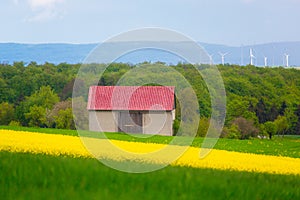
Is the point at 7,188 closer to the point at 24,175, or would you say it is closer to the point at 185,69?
the point at 24,175

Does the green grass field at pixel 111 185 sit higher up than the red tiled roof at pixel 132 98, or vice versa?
the red tiled roof at pixel 132 98

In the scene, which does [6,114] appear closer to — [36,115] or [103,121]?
[36,115]

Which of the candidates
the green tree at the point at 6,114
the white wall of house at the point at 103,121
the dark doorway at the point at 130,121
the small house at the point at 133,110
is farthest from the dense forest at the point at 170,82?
the white wall of house at the point at 103,121

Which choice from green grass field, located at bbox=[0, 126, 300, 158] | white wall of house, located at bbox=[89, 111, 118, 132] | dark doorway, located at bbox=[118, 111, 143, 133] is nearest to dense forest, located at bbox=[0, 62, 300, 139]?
dark doorway, located at bbox=[118, 111, 143, 133]

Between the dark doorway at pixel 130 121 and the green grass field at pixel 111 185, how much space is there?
153 feet

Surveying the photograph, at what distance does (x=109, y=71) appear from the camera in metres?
96.9

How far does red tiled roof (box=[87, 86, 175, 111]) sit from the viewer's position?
57.8 meters

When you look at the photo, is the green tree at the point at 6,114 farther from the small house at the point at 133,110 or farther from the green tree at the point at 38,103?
the small house at the point at 133,110

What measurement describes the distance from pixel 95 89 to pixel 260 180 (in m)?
51.8

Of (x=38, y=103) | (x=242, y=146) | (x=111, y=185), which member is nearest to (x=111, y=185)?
(x=111, y=185)

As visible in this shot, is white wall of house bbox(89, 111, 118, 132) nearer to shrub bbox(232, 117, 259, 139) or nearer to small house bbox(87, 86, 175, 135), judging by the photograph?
small house bbox(87, 86, 175, 135)

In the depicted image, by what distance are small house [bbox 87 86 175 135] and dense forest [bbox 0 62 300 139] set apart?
16.1ft

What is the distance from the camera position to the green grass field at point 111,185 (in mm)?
7410

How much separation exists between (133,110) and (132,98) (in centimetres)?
190
